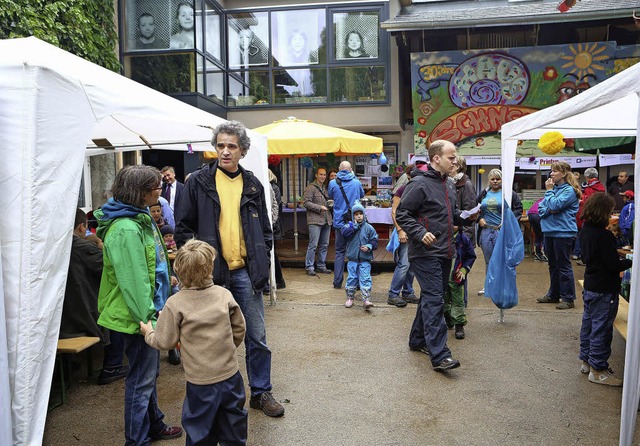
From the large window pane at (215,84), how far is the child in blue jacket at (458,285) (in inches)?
353

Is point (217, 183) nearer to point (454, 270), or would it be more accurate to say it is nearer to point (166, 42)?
point (454, 270)

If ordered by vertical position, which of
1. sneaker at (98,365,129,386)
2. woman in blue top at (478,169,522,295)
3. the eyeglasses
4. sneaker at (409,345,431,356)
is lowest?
sneaker at (98,365,129,386)

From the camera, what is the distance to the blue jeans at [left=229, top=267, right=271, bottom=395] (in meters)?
3.75

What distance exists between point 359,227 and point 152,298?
172 inches

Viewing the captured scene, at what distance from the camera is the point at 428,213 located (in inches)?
191

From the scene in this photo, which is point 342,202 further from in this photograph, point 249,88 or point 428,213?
point 249,88

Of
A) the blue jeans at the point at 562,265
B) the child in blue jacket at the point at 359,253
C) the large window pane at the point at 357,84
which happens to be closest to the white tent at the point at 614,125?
the blue jeans at the point at 562,265

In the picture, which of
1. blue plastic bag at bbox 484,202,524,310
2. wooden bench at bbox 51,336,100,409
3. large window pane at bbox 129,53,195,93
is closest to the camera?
wooden bench at bbox 51,336,100,409

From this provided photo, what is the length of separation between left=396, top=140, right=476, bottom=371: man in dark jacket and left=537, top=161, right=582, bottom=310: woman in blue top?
A: 2.55 metres

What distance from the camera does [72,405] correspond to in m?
4.25

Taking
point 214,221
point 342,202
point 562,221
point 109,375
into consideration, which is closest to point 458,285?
point 562,221

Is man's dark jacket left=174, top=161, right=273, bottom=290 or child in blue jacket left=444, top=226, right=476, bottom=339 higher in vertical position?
man's dark jacket left=174, top=161, right=273, bottom=290

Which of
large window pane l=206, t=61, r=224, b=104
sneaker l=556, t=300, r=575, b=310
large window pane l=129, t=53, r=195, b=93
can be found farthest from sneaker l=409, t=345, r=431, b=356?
large window pane l=206, t=61, r=224, b=104

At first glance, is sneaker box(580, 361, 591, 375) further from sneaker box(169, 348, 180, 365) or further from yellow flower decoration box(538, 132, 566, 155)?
sneaker box(169, 348, 180, 365)
